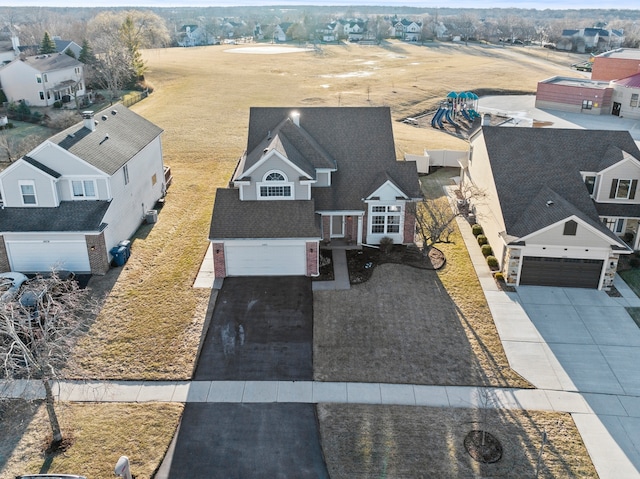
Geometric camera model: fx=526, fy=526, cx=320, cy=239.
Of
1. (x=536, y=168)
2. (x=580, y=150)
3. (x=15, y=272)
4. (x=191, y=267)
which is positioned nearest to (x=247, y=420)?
(x=191, y=267)

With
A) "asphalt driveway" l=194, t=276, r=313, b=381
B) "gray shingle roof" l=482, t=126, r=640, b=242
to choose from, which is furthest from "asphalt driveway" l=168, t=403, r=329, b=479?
"gray shingle roof" l=482, t=126, r=640, b=242

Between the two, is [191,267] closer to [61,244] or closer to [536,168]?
[61,244]

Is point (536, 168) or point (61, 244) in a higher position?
point (536, 168)

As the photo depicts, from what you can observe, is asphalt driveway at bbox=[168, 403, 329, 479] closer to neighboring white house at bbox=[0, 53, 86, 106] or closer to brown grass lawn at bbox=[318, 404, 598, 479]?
brown grass lawn at bbox=[318, 404, 598, 479]

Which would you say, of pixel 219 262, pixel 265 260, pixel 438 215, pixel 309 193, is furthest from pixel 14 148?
pixel 438 215

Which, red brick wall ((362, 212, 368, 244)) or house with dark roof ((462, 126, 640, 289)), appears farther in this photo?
red brick wall ((362, 212, 368, 244))
